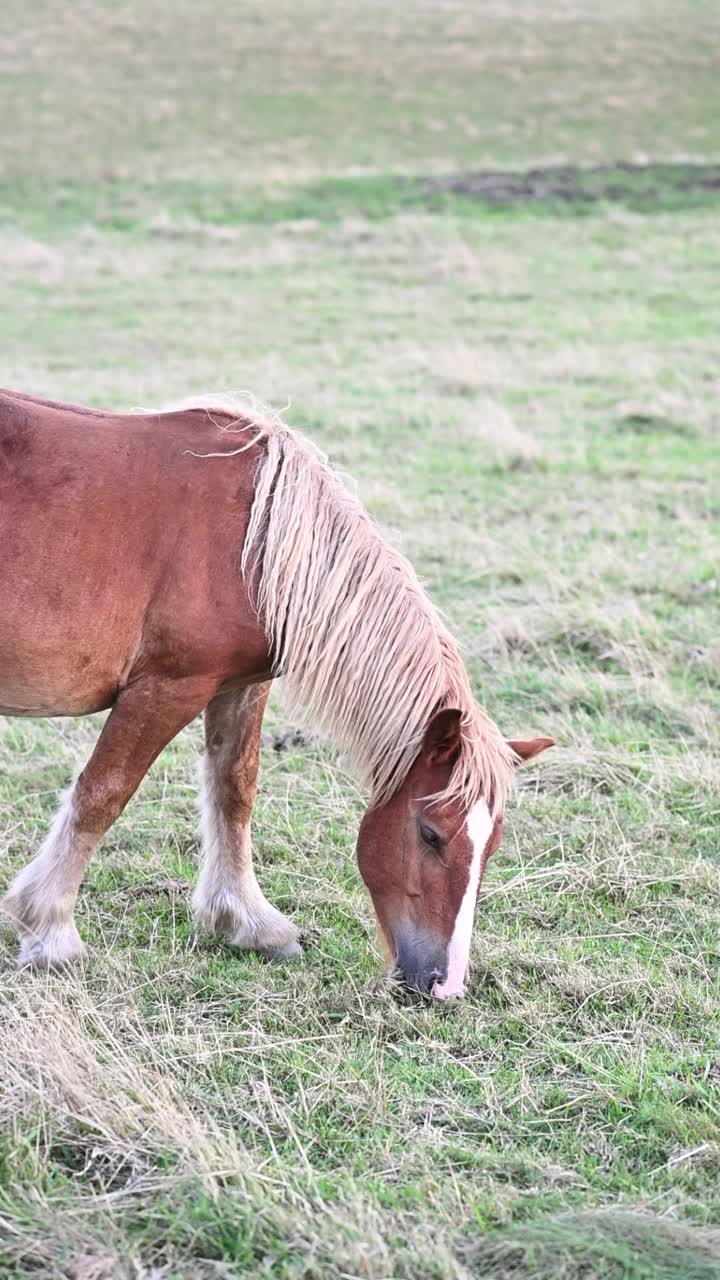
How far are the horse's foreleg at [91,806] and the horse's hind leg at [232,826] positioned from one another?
1.20ft

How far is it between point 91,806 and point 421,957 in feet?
3.50

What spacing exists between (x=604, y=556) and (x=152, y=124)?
27898 millimetres

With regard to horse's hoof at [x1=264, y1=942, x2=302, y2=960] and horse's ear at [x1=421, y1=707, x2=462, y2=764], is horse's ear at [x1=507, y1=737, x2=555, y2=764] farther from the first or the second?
horse's hoof at [x1=264, y1=942, x2=302, y2=960]

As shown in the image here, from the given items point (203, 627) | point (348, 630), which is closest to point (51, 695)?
point (203, 627)

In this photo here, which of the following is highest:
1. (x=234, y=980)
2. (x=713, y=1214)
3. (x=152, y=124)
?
(x=713, y=1214)

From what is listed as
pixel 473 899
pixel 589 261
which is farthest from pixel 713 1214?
pixel 589 261

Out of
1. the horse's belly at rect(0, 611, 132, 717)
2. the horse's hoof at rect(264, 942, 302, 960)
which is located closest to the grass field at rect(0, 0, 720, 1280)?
the horse's hoof at rect(264, 942, 302, 960)

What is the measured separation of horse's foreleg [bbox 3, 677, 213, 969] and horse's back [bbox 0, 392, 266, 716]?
11 cm

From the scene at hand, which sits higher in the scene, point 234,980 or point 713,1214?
point 713,1214

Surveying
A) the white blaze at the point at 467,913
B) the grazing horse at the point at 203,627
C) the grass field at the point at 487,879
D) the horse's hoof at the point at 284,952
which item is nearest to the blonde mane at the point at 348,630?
the grazing horse at the point at 203,627

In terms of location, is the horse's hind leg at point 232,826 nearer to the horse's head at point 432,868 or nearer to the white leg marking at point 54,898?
the white leg marking at point 54,898

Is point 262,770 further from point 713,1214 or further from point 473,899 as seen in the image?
point 713,1214

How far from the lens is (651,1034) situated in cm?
352

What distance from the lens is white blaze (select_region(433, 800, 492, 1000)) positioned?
3.41m
